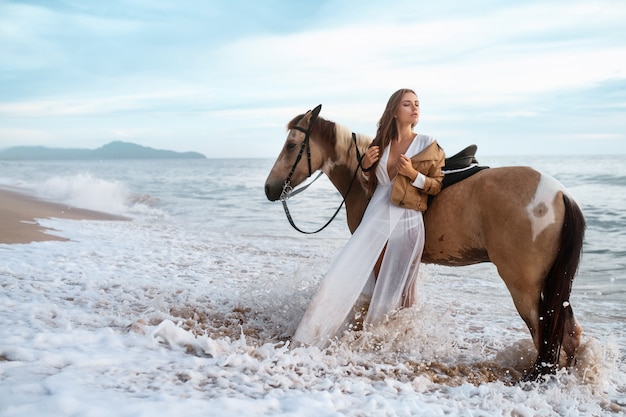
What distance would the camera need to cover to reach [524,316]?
330 cm

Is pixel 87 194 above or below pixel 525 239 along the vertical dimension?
below

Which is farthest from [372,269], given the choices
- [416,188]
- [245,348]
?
[245,348]

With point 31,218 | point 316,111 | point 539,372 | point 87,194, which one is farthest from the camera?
point 87,194

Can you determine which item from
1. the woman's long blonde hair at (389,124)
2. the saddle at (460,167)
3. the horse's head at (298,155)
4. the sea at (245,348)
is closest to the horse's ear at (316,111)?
the horse's head at (298,155)

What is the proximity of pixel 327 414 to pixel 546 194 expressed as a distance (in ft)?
6.02

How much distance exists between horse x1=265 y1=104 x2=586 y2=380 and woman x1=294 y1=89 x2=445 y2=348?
160 millimetres

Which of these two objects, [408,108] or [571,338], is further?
[408,108]

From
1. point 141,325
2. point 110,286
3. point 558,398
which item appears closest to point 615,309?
point 558,398

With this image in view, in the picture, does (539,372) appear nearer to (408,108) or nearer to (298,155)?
(408,108)

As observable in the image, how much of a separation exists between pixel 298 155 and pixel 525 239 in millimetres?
1790

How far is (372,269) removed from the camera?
379cm

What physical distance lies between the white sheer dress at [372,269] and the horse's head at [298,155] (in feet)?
1.96

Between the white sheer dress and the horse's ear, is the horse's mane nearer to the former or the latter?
the horse's ear

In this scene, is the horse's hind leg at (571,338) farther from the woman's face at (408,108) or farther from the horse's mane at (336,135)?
the horse's mane at (336,135)
